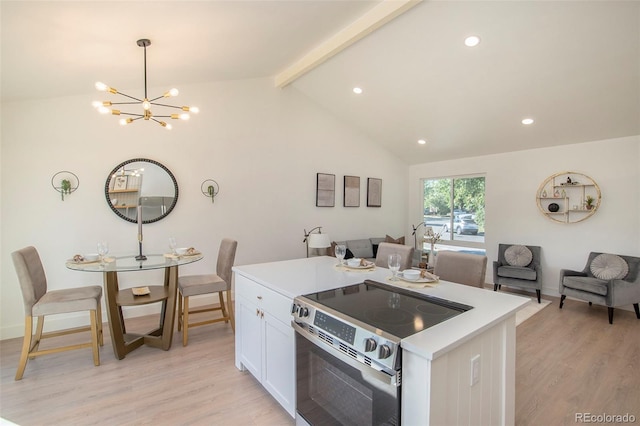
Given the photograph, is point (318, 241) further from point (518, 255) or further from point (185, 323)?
point (518, 255)

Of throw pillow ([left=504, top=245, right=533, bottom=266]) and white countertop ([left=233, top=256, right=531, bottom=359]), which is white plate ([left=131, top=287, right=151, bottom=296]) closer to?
white countertop ([left=233, top=256, right=531, bottom=359])

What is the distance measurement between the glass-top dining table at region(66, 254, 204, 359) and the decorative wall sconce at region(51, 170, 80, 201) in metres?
1.05

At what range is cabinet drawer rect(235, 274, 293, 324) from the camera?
74.3 inches

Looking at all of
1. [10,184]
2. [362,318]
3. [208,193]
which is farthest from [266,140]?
[362,318]

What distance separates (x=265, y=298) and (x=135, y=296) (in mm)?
1639

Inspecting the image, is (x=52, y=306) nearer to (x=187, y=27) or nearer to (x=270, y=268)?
(x=270, y=268)

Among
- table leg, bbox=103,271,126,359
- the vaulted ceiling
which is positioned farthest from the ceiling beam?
table leg, bbox=103,271,126,359

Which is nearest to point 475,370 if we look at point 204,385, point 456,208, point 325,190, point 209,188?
point 204,385

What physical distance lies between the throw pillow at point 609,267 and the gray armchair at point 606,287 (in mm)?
34

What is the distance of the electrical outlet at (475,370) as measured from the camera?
1.32m

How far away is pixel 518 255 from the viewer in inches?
195

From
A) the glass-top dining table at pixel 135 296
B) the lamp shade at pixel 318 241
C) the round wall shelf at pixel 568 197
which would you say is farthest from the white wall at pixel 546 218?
the glass-top dining table at pixel 135 296

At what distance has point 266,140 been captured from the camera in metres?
4.69

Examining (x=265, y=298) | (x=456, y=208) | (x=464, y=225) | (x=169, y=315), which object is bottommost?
(x=169, y=315)
